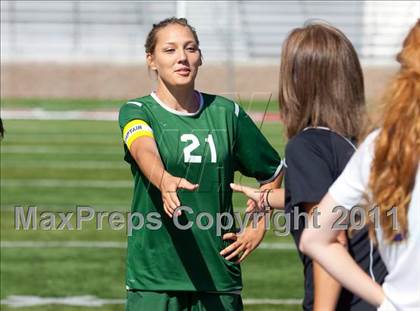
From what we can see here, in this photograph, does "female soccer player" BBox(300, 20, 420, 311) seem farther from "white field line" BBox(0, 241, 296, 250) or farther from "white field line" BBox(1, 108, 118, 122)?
"white field line" BBox(1, 108, 118, 122)

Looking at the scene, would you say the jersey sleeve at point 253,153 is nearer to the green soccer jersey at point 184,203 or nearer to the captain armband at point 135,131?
the green soccer jersey at point 184,203

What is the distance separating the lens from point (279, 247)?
1034 cm

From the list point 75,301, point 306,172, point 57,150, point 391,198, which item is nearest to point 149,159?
point 306,172

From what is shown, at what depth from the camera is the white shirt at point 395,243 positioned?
2.74 meters

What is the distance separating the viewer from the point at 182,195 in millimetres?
4469

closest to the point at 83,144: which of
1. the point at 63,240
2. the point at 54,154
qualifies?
the point at 54,154

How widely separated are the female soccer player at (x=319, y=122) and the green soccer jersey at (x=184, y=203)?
986 millimetres

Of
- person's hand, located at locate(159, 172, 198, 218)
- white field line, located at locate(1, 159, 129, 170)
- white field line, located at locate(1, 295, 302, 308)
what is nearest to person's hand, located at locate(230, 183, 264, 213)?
person's hand, located at locate(159, 172, 198, 218)

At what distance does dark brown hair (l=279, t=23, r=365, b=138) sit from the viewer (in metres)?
3.52

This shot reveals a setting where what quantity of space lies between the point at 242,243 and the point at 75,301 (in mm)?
3611

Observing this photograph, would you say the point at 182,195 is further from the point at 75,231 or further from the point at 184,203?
the point at 75,231

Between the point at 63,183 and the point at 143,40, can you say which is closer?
the point at 63,183

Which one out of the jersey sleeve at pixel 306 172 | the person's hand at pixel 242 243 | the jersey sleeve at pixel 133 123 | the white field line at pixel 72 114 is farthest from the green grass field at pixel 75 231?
the white field line at pixel 72 114

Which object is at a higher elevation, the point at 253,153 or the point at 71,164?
the point at 253,153
